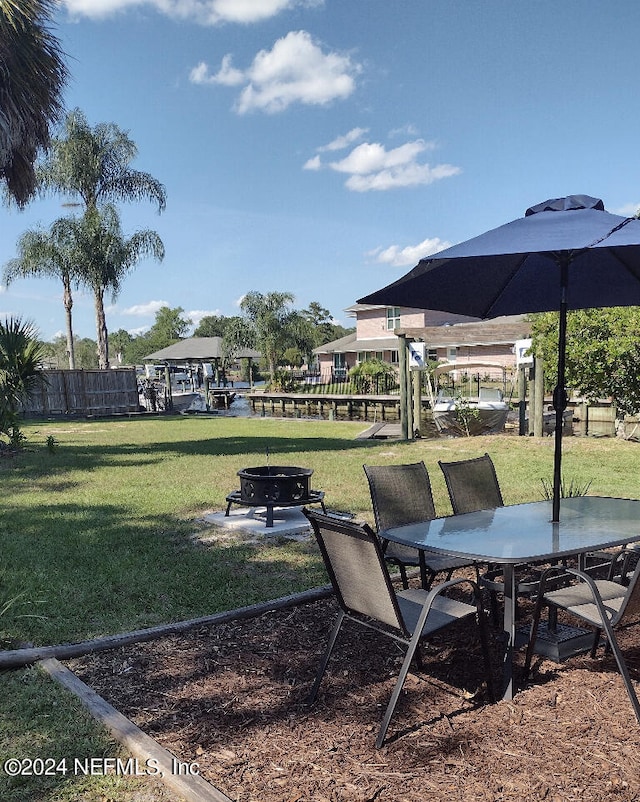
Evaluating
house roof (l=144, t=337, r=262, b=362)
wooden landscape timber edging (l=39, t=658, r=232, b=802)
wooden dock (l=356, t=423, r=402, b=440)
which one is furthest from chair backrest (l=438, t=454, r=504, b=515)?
house roof (l=144, t=337, r=262, b=362)

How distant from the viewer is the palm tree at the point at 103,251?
32.1m

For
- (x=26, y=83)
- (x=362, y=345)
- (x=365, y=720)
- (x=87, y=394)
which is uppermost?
(x=26, y=83)

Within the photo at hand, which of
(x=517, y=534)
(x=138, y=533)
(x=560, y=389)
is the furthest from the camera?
(x=138, y=533)

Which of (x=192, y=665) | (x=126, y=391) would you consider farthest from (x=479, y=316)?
(x=126, y=391)

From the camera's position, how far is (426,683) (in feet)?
11.1

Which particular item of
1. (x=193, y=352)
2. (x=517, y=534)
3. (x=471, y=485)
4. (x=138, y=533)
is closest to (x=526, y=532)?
(x=517, y=534)

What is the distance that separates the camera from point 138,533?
6887 mm

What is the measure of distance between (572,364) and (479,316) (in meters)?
9.17

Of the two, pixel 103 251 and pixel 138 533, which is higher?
pixel 103 251

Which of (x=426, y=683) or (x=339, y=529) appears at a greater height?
(x=339, y=529)

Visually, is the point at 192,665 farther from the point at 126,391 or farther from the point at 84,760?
the point at 126,391

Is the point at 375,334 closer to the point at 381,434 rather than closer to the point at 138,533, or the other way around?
the point at 381,434

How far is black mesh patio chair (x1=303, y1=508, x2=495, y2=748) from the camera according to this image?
287 centimetres

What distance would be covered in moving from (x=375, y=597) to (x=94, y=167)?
34.5 meters
